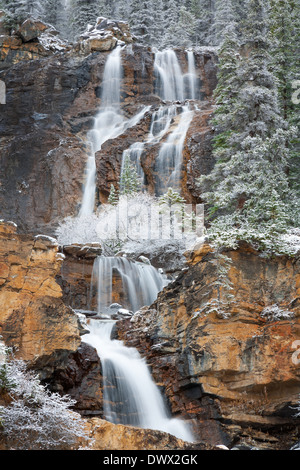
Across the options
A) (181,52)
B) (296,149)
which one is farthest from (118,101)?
(296,149)

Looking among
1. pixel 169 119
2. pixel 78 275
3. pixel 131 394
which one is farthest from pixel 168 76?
pixel 131 394

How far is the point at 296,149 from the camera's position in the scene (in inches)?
1105

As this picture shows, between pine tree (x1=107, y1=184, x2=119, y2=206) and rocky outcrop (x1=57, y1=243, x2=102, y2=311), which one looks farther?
pine tree (x1=107, y1=184, x2=119, y2=206)

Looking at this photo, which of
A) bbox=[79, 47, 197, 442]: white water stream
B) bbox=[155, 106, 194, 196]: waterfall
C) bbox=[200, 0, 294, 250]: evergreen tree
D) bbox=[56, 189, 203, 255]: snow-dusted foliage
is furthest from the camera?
bbox=[155, 106, 194, 196]: waterfall

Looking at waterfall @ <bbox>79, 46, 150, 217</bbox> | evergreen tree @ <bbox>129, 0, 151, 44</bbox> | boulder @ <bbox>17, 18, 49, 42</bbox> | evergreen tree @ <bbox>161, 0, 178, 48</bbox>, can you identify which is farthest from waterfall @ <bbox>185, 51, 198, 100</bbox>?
boulder @ <bbox>17, 18, 49, 42</bbox>

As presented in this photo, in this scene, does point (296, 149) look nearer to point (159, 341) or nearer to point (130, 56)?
point (159, 341)

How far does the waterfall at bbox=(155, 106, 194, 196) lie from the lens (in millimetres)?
35125

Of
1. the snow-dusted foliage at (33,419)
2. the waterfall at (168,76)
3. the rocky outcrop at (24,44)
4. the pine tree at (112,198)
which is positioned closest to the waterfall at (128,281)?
the pine tree at (112,198)

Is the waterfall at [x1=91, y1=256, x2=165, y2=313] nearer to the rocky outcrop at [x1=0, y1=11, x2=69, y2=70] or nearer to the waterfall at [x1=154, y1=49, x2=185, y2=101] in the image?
the waterfall at [x1=154, y1=49, x2=185, y2=101]

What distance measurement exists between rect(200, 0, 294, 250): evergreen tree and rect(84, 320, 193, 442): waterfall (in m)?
6.17

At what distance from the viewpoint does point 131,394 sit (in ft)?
57.0

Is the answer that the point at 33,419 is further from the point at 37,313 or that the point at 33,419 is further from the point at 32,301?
the point at 32,301

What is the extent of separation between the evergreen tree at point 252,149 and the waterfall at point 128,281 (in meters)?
4.77
